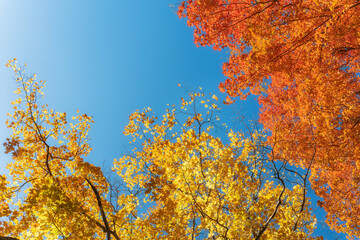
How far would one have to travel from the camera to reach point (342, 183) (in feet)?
35.6

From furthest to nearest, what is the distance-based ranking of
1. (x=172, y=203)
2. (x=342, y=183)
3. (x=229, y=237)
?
(x=342, y=183)
(x=172, y=203)
(x=229, y=237)

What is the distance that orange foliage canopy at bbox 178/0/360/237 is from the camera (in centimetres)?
677

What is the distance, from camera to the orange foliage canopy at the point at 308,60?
6.77 m

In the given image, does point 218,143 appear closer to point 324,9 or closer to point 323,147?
point 323,147

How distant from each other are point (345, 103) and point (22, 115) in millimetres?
11724

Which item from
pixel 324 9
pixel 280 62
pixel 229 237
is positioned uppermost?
pixel 280 62

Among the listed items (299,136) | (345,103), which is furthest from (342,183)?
(345,103)

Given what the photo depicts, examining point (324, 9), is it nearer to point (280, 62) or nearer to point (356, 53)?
point (280, 62)

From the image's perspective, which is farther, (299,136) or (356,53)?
(299,136)

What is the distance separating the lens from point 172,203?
841 centimetres

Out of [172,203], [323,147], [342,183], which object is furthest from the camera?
[342,183]

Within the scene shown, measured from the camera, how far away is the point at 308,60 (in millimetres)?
7812

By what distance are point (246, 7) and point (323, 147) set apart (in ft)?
20.1

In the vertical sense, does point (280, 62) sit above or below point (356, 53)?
below
